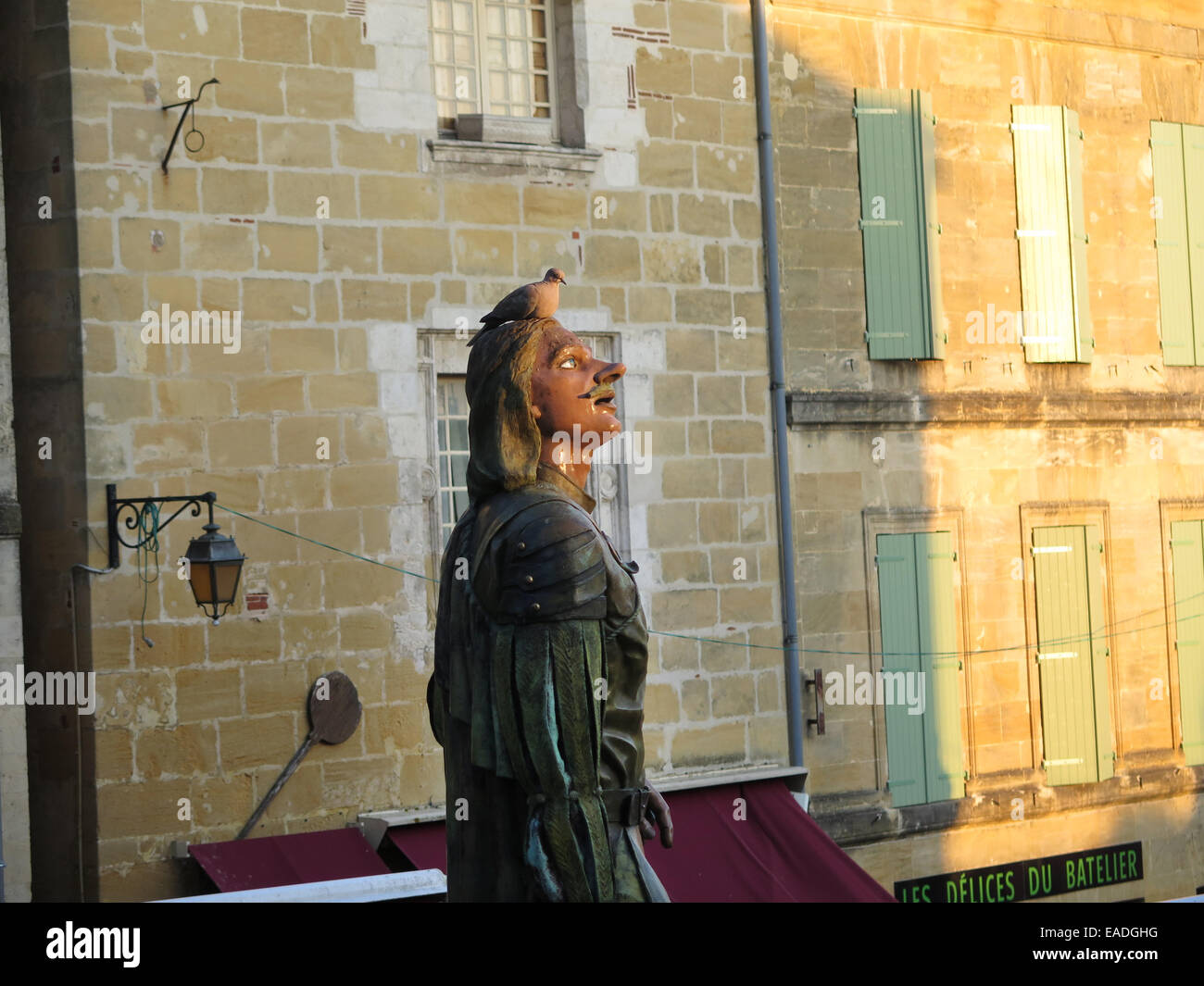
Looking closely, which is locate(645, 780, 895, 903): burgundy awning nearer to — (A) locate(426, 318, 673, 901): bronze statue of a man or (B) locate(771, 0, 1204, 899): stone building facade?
(B) locate(771, 0, 1204, 899): stone building facade

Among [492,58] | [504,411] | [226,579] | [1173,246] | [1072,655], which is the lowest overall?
[1072,655]

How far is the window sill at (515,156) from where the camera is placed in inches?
397

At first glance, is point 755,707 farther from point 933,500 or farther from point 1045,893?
point 1045,893

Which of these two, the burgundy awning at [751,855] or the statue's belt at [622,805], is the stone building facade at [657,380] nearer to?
the burgundy awning at [751,855]

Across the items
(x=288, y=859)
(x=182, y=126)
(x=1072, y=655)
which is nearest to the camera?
(x=288, y=859)

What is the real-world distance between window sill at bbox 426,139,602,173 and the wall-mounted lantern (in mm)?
2496

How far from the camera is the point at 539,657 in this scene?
13.1 feet

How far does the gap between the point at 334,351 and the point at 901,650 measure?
180 inches

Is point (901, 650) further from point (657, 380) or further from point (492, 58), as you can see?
point (492, 58)

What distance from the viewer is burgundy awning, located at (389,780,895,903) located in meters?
10.3

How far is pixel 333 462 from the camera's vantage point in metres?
9.61

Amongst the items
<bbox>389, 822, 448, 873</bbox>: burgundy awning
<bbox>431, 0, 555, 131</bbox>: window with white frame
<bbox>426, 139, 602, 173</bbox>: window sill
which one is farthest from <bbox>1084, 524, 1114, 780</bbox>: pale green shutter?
<bbox>389, 822, 448, 873</bbox>: burgundy awning

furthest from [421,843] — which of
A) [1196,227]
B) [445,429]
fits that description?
[1196,227]

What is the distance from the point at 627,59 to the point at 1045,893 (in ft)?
21.4
